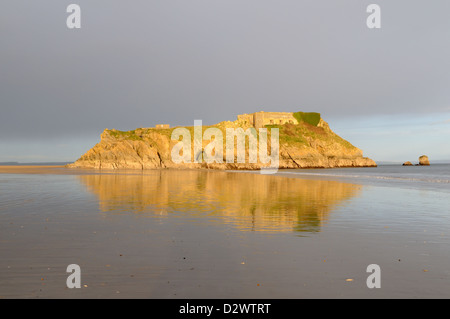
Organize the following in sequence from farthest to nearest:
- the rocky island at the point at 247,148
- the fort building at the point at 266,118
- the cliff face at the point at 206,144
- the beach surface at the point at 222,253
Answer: the fort building at the point at 266,118 → the rocky island at the point at 247,148 → the cliff face at the point at 206,144 → the beach surface at the point at 222,253

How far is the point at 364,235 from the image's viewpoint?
12766mm

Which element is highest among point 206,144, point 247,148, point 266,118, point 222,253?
point 266,118

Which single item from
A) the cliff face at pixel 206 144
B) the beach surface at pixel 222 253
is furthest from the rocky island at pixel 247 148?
the beach surface at pixel 222 253

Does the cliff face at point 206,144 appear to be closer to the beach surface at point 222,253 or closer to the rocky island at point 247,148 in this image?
the rocky island at point 247,148

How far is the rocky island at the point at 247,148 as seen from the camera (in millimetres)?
128000

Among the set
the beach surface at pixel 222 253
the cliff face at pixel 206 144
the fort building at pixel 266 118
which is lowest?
the beach surface at pixel 222 253

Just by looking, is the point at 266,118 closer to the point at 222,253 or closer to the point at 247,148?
the point at 247,148

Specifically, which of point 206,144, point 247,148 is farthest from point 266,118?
point 206,144

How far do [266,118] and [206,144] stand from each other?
61.6 meters

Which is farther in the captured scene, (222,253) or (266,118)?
(266,118)

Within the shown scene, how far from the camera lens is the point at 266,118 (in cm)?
18900

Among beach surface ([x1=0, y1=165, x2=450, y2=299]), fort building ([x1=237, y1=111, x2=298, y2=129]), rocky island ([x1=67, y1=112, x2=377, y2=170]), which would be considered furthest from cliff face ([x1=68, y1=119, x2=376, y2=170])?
beach surface ([x1=0, y1=165, x2=450, y2=299])

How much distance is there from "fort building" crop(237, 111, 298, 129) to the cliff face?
23.4ft
